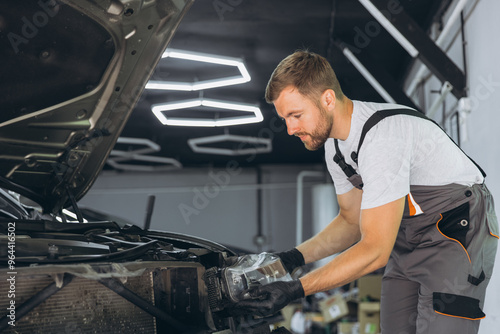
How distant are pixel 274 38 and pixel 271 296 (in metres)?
3.75

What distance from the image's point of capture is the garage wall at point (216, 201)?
11.2 metres

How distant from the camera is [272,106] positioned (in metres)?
6.95

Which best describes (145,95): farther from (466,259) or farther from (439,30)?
(466,259)

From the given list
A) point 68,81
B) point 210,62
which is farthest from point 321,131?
point 210,62

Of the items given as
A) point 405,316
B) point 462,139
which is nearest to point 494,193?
point 462,139

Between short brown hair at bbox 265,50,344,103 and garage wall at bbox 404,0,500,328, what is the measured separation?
4.35ft

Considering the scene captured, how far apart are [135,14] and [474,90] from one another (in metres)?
2.26

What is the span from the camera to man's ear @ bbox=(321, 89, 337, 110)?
1668 millimetres

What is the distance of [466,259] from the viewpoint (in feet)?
5.23

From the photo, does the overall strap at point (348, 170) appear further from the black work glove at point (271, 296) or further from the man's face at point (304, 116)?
the black work glove at point (271, 296)

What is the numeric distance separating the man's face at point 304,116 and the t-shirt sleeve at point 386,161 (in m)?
0.15

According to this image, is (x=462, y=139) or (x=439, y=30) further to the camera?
(x=439, y=30)

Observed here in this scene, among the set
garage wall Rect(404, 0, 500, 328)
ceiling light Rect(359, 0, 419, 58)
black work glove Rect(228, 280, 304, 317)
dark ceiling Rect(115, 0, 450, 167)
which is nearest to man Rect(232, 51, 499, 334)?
black work glove Rect(228, 280, 304, 317)

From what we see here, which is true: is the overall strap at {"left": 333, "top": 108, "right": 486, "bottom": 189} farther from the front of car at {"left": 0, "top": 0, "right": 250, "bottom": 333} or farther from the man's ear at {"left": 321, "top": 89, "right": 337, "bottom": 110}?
the front of car at {"left": 0, "top": 0, "right": 250, "bottom": 333}
